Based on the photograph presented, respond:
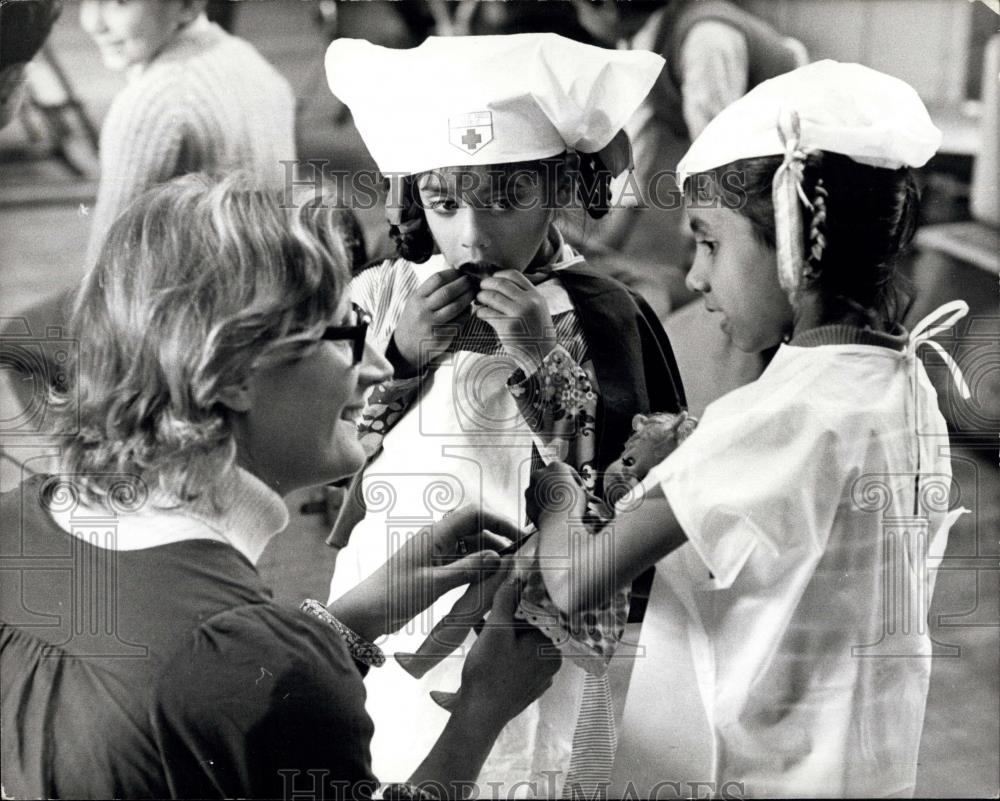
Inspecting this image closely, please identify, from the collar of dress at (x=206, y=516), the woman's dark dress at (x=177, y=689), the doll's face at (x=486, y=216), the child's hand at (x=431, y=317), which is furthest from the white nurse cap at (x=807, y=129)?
the woman's dark dress at (x=177, y=689)

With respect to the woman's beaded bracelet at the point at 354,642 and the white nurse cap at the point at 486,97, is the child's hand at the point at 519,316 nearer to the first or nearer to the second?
the white nurse cap at the point at 486,97

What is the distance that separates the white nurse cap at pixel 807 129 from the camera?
1962mm

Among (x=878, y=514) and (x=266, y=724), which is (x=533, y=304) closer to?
(x=878, y=514)

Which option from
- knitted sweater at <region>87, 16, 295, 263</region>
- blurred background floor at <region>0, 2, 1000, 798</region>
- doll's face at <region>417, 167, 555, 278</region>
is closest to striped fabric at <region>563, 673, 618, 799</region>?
blurred background floor at <region>0, 2, 1000, 798</region>

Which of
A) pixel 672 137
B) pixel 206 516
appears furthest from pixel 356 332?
pixel 672 137

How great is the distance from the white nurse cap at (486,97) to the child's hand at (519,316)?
22cm

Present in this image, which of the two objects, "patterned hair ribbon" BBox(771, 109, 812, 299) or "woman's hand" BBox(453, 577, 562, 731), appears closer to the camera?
"patterned hair ribbon" BBox(771, 109, 812, 299)

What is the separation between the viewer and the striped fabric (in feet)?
6.91

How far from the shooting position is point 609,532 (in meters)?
2.06

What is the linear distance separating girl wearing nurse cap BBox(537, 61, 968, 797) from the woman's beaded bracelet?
34 centimetres

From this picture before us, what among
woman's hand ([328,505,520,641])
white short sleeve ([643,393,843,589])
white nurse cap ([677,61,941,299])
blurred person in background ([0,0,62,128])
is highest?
blurred person in background ([0,0,62,128])

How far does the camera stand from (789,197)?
1.96m

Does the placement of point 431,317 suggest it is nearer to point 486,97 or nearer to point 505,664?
point 486,97

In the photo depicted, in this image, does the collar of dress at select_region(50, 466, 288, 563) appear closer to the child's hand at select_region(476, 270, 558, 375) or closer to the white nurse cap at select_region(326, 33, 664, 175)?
the child's hand at select_region(476, 270, 558, 375)
